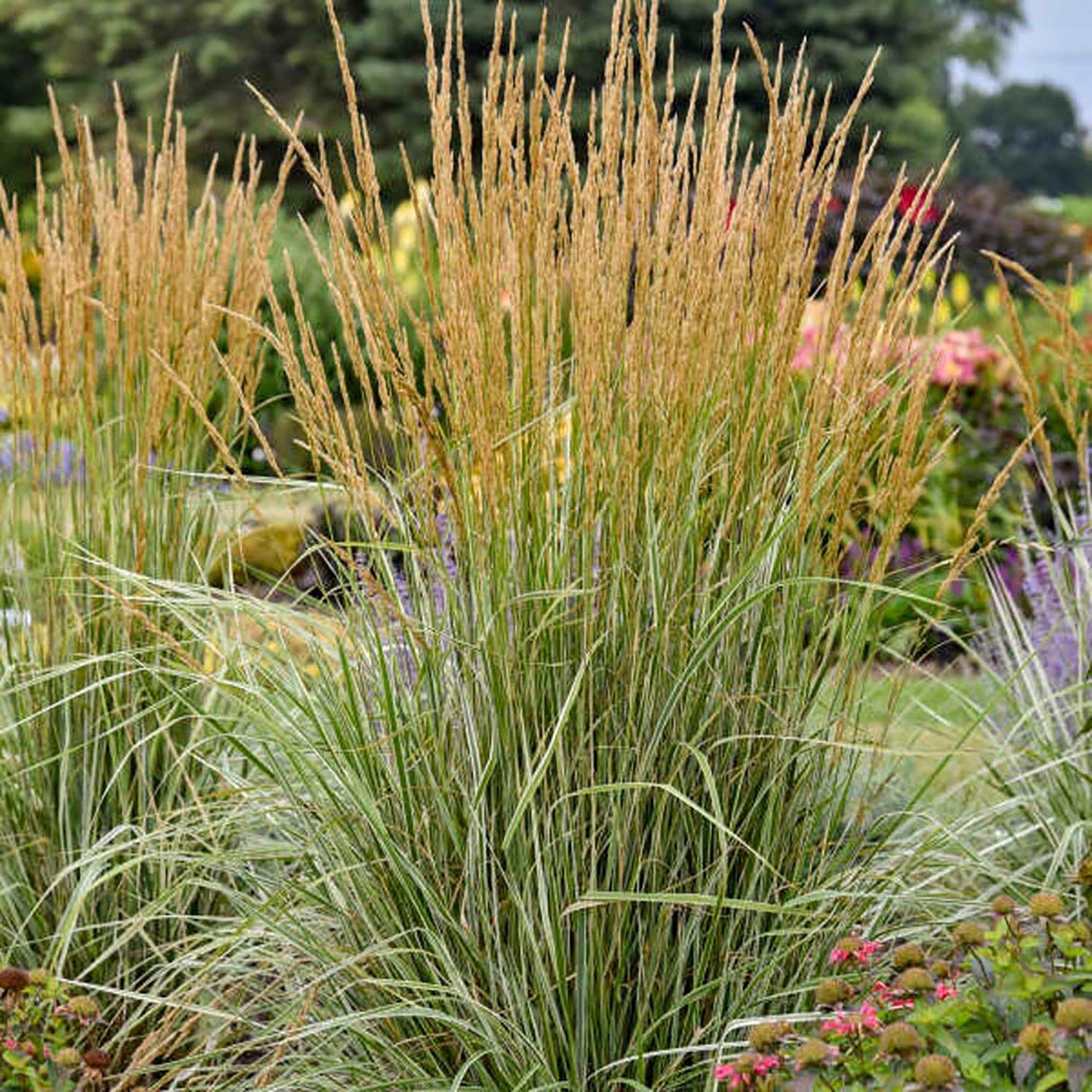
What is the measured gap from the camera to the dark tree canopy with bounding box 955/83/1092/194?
44.5 m

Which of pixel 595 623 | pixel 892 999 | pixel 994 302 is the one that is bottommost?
pixel 994 302

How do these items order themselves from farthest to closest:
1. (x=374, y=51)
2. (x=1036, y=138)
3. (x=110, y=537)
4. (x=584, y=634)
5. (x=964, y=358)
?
(x=1036, y=138) < (x=374, y=51) < (x=964, y=358) < (x=110, y=537) < (x=584, y=634)

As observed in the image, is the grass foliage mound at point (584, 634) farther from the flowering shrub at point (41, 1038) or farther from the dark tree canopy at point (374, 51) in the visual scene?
the dark tree canopy at point (374, 51)

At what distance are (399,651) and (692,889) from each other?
551 millimetres

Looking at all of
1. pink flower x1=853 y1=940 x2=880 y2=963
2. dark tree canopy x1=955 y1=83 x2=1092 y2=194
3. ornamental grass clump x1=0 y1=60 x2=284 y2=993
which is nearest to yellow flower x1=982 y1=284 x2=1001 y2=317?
ornamental grass clump x1=0 y1=60 x2=284 y2=993

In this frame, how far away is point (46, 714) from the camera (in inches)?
114

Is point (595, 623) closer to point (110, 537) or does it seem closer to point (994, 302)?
point (110, 537)

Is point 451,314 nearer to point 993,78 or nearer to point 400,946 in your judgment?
point 400,946

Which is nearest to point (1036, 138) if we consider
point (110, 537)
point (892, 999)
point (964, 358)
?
point (964, 358)

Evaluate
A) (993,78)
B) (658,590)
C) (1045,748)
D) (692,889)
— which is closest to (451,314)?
(658,590)

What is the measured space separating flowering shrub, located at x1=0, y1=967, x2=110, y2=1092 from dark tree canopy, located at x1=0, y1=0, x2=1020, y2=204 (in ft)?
42.0

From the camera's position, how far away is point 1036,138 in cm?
4709

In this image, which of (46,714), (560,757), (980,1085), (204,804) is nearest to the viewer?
(980,1085)

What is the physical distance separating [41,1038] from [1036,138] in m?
48.8
